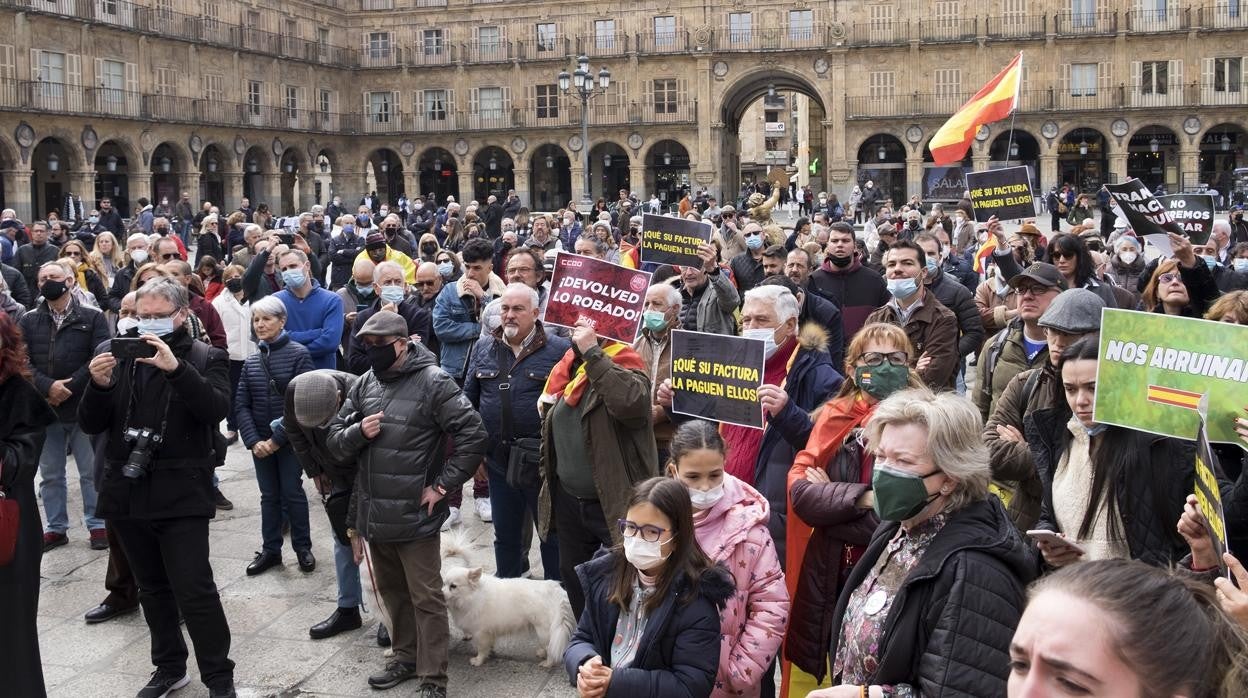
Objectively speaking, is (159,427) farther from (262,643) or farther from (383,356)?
(262,643)

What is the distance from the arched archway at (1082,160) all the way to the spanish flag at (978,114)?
31.8m

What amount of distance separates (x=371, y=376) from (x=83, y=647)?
2.23m

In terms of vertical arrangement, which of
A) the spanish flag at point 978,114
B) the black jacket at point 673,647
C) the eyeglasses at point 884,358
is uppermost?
the spanish flag at point 978,114

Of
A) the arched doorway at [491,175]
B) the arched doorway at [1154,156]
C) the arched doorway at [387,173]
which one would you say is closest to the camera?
the arched doorway at [1154,156]

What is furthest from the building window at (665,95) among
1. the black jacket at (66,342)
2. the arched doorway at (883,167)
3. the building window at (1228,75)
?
the black jacket at (66,342)

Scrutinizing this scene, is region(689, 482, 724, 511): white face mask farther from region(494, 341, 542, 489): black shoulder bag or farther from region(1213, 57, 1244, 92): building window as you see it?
region(1213, 57, 1244, 92): building window

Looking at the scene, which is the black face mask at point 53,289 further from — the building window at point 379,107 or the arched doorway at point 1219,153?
the building window at point 379,107

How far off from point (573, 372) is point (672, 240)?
3.22 meters

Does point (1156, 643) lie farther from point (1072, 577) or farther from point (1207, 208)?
point (1207, 208)

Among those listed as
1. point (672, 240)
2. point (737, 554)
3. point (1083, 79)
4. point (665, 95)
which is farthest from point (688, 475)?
point (1083, 79)

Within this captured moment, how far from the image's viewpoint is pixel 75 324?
23.9 feet

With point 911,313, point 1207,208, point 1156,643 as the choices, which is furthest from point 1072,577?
point 1207,208

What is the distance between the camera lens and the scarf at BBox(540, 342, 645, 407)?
529cm

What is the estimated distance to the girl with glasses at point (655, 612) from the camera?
11.1ft
